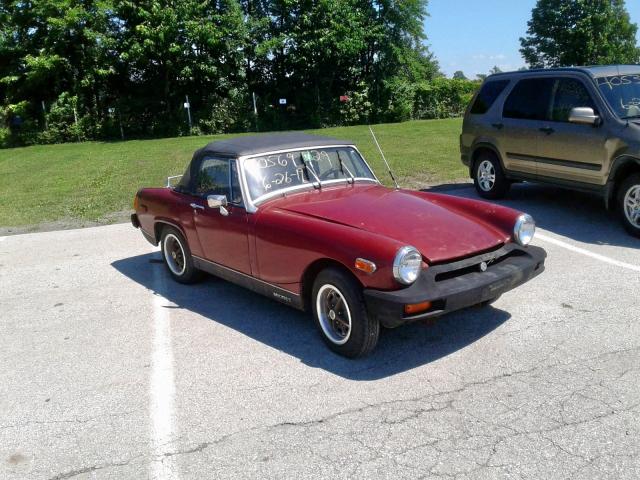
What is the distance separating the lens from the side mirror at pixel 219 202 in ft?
16.5

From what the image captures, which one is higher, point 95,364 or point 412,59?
point 412,59

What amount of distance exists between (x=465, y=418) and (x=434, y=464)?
0.50 metres

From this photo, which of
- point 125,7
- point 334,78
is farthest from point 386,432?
point 334,78

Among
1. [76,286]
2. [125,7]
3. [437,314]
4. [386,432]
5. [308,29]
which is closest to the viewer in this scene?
[386,432]

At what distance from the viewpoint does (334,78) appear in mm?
34125

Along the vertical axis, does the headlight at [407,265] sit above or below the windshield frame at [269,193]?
below

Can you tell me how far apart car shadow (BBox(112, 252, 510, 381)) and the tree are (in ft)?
154

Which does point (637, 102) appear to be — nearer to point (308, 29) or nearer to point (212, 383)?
point (212, 383)

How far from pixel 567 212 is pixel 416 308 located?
219 inches

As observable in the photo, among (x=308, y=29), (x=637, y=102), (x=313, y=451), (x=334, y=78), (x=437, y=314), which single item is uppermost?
(x=308, y=29)

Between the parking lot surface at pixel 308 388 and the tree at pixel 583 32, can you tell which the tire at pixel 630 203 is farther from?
the tree at pixel 583 32

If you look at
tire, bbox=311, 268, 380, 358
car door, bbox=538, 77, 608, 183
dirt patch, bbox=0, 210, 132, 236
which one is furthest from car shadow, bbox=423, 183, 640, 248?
dirt patch, bbox=0, 210, 132, 236

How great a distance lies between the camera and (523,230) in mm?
4742

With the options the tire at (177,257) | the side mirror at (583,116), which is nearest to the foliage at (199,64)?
the tire at (177,257)
